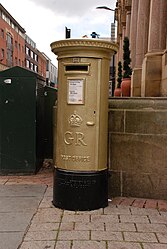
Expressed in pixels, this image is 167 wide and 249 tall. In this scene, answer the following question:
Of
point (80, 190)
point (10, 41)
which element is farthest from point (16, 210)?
point (10, 41)

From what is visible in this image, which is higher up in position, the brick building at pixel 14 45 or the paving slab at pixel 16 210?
the brick building at pixel 14 45

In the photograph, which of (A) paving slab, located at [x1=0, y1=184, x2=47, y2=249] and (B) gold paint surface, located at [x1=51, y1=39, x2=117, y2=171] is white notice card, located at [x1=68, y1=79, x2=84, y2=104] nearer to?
(B) gold paint surface, located at [x1=51, y1=39, x2=117, y2=171]

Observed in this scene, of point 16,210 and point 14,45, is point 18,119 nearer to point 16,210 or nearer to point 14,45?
point 16,210

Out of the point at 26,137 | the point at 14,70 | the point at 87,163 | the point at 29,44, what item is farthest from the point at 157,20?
the point at 29,44

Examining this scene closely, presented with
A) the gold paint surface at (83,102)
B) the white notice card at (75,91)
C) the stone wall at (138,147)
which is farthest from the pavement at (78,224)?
the white notice card at (75,91)

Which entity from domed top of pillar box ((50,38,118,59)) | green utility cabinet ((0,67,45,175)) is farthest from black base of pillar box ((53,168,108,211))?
green utility cabinet ((0,67,45,175))

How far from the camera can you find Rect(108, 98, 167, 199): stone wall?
4.71m

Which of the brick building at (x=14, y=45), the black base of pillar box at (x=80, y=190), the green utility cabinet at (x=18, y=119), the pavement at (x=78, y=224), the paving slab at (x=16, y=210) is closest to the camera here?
the pavement at (x=78, y=224)

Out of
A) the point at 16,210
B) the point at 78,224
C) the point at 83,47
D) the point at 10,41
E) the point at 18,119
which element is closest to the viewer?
the point at 78,224

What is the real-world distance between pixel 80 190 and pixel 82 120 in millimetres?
878

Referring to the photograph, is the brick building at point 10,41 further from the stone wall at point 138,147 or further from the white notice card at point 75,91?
the white notice card at point 75,91

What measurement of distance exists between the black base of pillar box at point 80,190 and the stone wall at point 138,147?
21.7 inches

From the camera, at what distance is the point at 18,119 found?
6.09 meters

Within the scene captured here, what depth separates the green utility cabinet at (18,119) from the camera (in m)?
6.05
